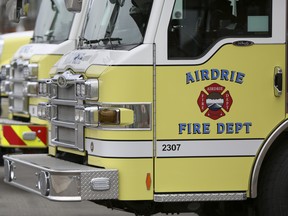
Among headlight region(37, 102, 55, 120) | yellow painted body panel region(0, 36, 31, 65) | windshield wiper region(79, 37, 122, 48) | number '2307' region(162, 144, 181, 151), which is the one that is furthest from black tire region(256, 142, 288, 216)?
yellow painted body panel region(0, 36, 31, 65)

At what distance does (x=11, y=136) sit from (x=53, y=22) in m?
1.59

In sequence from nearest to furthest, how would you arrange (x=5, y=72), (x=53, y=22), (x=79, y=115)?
(x=79, y=115)
(x=53, y=22)
(x=5, y=72)

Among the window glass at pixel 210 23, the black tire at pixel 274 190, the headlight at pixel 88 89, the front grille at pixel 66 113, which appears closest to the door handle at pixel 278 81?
the window glass at pixel 210 23

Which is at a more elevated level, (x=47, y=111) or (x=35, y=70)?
(x=35, y=70)

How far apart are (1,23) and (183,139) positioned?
81.7 ft

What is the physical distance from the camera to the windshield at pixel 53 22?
467 inches

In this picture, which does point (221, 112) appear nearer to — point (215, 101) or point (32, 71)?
point (215, 101)

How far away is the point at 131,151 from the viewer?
7430mm

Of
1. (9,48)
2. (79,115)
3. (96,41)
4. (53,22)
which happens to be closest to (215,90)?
(79,115)

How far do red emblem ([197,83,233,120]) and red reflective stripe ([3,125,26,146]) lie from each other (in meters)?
4.67

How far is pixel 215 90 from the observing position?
7547 millimetres

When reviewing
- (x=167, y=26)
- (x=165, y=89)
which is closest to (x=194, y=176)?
(x=165, y=89)

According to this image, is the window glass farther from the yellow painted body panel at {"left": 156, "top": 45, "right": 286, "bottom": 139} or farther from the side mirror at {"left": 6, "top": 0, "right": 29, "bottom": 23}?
the side mirror at {"left": 6, "top": 0, "right": 29, "bottom": 23}

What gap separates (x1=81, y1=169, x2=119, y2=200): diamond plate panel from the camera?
24.2ft
